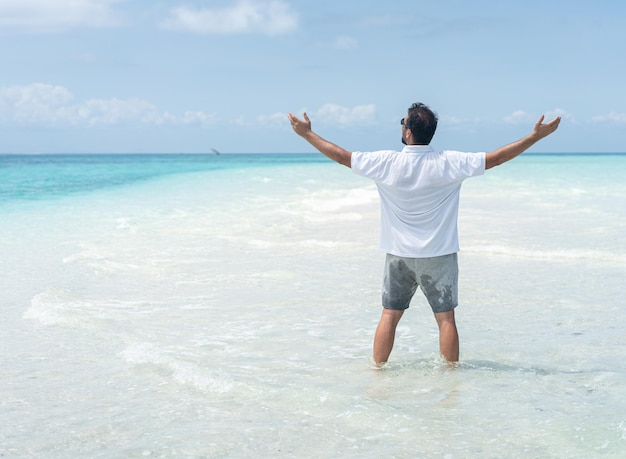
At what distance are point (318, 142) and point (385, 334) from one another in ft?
4.65

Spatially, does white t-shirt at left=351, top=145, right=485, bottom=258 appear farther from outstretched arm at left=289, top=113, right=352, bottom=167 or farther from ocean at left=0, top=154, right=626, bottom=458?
ocean at left=0, top=154, right=626, bottom=458

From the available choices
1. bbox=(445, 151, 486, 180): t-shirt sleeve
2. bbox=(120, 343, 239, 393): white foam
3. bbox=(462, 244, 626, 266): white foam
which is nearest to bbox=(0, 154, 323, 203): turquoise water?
bbox=(462, 244, 626, 266): white foam

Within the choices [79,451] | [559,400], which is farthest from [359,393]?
[79,451]

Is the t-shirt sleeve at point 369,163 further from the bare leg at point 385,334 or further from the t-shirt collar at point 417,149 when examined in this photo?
the bare leg at point 385,334

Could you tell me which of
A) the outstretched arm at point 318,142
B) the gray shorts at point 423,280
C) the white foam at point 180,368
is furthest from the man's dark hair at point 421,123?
the white foam at point 180,368

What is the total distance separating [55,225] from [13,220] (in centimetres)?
148

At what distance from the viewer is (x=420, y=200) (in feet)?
15.3

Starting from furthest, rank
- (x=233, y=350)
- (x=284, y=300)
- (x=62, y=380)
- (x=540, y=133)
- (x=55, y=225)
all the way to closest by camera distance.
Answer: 1. (x=55, y=225)
2. (x=284, y=300)
3. (x=233, y=350)
4. (x=62, y=380)
5. (x=540, y=133)

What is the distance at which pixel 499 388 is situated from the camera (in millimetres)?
4613

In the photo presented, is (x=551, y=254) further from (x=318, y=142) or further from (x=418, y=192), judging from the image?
→ (x=318, y=142)

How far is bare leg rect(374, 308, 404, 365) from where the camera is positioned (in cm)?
497

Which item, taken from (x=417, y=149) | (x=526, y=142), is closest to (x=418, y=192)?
(x=417, y=149)

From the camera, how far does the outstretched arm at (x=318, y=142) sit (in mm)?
4512

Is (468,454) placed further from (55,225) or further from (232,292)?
(55,225)
